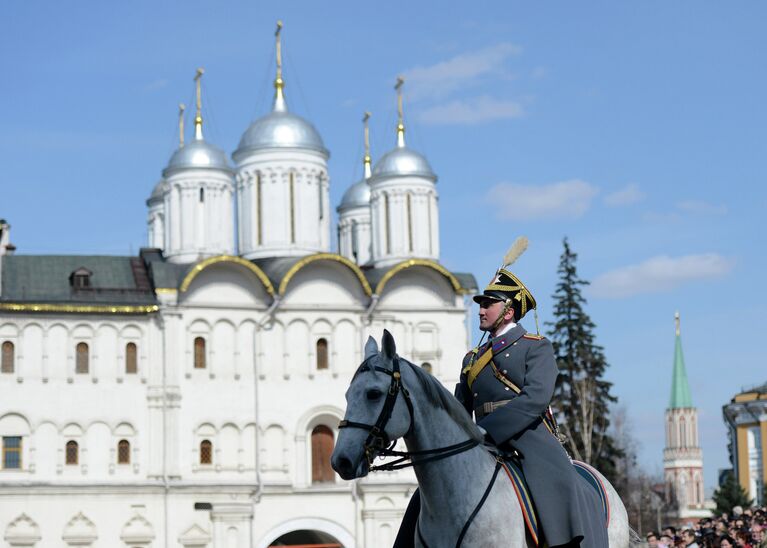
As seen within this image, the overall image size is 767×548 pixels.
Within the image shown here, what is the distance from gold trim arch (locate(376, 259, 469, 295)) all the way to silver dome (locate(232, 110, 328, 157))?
4.46 metres

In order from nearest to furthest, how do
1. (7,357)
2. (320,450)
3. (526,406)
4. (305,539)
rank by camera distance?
(526,406) < (7,357) < (320,450) < (305,539)

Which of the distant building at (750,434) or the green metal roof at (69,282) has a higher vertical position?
the green metal roof at (69,282)

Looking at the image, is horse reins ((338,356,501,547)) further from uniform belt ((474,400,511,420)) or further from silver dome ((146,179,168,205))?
silver dome ((146,179,168,205))

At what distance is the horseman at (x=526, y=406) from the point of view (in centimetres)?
779

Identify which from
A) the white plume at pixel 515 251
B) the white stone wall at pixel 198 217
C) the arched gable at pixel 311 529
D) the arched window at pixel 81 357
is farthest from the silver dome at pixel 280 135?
the white plume at pixel 515 251

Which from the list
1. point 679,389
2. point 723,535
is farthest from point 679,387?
point 723,535

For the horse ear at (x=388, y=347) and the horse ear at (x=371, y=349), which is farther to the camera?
the horse ear at (x=371, y=349)

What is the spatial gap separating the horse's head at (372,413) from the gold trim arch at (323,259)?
116 ft

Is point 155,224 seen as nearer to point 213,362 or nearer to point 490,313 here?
point 213,362

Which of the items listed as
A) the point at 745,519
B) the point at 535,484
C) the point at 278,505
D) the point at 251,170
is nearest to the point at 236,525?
the point at 278,505

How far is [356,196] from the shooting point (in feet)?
181

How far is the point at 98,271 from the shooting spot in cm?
4488

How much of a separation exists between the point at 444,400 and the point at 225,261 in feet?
116

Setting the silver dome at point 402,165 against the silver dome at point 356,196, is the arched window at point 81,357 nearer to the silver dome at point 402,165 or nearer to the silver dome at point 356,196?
the silver dome at point 402,165
